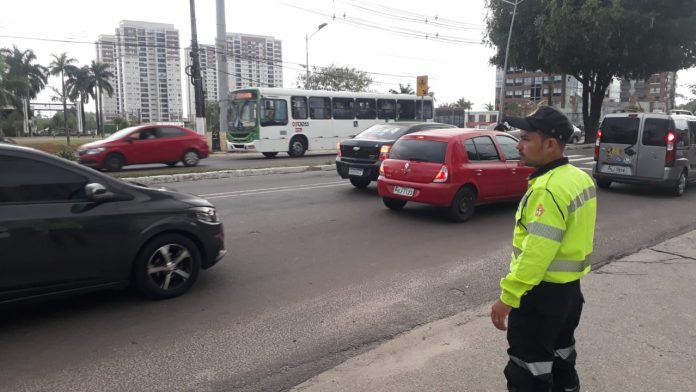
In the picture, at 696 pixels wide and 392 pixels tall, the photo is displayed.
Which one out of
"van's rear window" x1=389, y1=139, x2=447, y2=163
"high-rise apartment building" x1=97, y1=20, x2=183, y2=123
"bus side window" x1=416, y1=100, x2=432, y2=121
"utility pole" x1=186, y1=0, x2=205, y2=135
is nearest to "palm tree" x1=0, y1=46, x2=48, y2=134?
"high-rise apartment building" x1=97, y1=20, x2=183, y2=123

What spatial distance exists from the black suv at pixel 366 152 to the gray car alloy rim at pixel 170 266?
21.3 ft

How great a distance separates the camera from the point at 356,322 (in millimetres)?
4230

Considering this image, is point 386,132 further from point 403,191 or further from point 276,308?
point 276,308

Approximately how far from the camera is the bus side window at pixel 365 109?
80.3ft

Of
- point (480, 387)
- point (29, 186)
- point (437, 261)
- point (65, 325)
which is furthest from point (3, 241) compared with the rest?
point (437, 261)

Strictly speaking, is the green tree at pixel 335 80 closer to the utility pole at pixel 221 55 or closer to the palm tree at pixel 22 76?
the utility pole at pixel 221 55

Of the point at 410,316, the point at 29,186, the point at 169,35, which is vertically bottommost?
the point at 410,316

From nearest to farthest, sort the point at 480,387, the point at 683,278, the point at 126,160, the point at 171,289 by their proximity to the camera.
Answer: the point at 480,387 → the point at 171,289 → the point at 683,278 → the point at 126,160

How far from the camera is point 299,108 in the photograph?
22.5 m

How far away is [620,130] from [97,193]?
11206mm

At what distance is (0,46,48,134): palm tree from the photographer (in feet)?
211

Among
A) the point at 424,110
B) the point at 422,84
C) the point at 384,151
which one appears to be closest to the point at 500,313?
the point at 384,151

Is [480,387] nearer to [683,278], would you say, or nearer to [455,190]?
[683,278]

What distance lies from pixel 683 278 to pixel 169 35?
47.3 m
